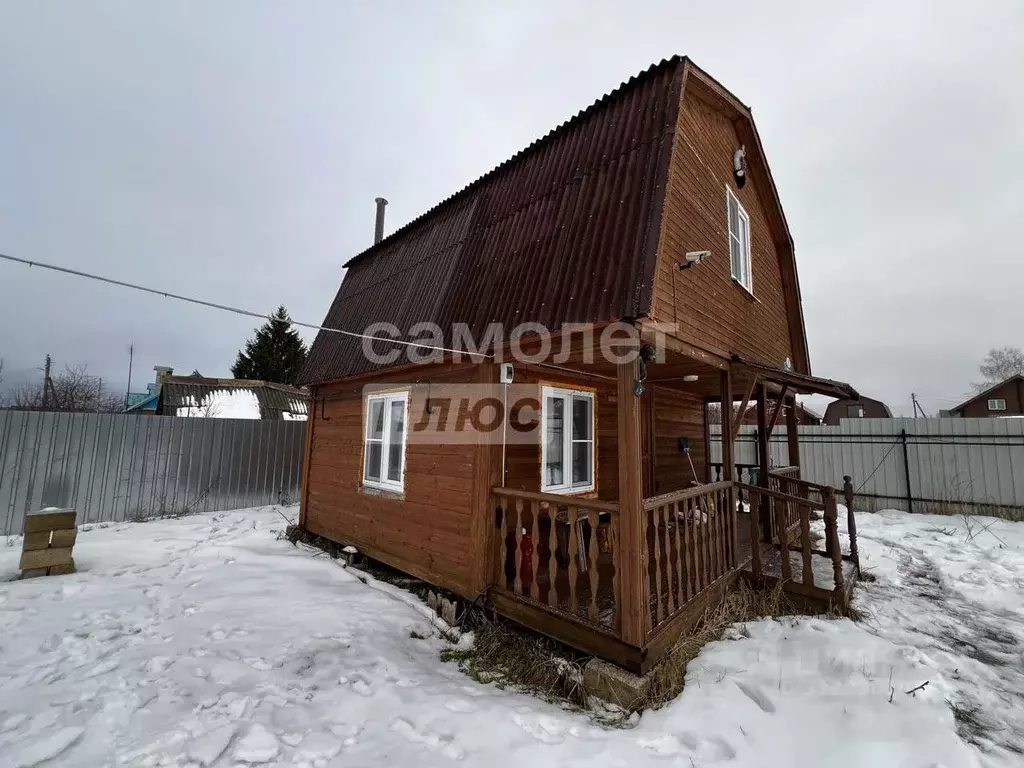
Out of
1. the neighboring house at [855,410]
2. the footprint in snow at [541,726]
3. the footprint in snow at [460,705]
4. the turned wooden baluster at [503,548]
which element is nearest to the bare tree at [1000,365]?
the neighboring house at [855,410]

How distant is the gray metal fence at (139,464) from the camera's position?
7.54 m

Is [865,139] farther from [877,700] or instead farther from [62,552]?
[62,552]

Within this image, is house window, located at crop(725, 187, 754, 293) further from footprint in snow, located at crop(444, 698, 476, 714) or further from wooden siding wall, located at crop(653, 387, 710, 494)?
footprint in snow, located at crop(444, 698, 476, 714)

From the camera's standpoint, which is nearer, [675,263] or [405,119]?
[675,263]

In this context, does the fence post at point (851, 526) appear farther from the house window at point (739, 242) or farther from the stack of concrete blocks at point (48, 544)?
the stack of concrete blocks at point (48, 544)

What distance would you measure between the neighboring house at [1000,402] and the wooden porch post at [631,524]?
37949mm

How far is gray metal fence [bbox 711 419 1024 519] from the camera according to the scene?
887 cm

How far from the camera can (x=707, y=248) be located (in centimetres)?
495

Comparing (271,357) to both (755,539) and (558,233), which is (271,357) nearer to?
(558,233)

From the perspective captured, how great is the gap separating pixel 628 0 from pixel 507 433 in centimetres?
806

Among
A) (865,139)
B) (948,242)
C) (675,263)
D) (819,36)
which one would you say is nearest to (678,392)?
(675,263)

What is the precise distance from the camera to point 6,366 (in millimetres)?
31188

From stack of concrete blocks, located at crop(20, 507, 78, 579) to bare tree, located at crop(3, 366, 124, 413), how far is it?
21.6 m

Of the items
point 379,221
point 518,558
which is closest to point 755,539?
point 518,558
